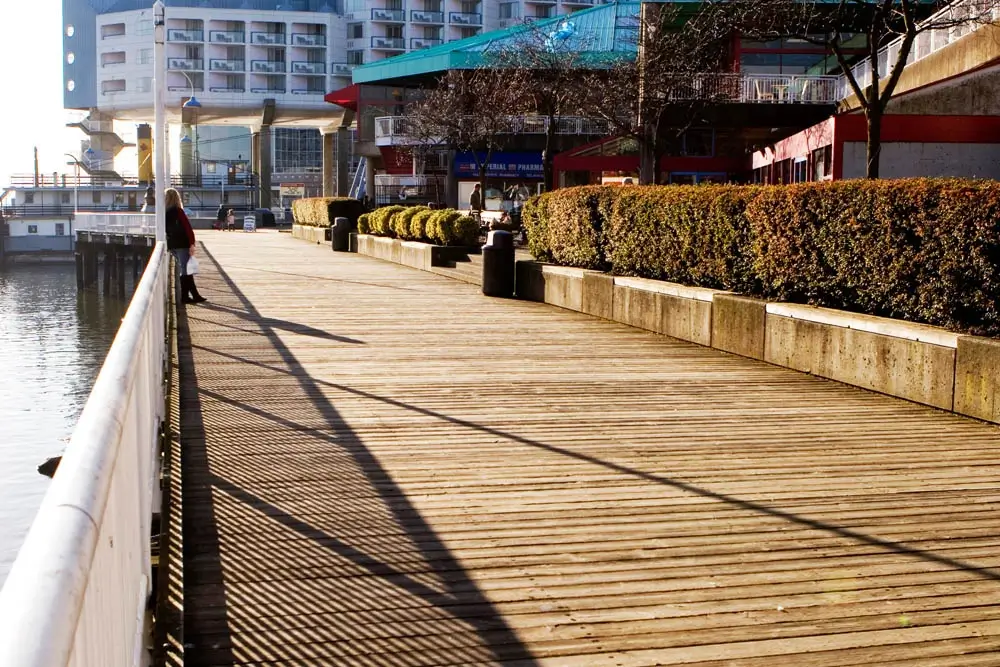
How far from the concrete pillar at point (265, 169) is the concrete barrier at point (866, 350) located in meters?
79.6

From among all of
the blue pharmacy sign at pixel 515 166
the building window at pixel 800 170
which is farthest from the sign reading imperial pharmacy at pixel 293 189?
the building window at pixel 800 170

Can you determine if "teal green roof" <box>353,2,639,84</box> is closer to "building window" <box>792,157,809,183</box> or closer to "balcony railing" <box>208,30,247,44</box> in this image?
"building window" <box>792,157,809,183</box>

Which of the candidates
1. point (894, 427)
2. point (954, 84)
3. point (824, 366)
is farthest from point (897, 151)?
point (894, 427)

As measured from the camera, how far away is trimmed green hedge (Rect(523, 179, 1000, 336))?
845 centimetres

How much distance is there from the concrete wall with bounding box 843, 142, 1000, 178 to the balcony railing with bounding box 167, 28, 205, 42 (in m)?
78.6

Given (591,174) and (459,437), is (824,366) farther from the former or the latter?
(591,174)

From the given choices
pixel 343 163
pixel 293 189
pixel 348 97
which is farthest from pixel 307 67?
pixel 348 97

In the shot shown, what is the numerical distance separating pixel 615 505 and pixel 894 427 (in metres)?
2.88

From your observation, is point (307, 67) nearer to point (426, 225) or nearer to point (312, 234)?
point (312, 234)

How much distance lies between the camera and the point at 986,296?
8281 mm

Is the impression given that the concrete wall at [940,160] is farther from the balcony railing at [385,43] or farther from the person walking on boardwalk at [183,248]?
the balcony railing at [385,43]

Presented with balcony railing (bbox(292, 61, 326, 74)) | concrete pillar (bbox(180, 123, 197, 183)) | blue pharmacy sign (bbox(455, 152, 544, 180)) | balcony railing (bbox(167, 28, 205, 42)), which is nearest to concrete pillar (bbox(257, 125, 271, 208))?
balcony railing (bbox(292, 61, 326, 74))

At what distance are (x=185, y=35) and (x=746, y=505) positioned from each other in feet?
320

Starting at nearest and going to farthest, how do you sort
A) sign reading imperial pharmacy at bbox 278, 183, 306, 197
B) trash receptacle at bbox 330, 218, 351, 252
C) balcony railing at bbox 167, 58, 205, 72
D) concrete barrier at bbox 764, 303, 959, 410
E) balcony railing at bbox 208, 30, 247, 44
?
concrete barrier at bbox 764, 303, 959, 410
trash receptacle at bbox 330, 218, 351, 252
balcony railing at bbox 167, 58, 205, 72
balcony railing at bbox 208, 30, 247, 44
sign reading imperial pharmacy at bbox 278, 183, 306, 197
